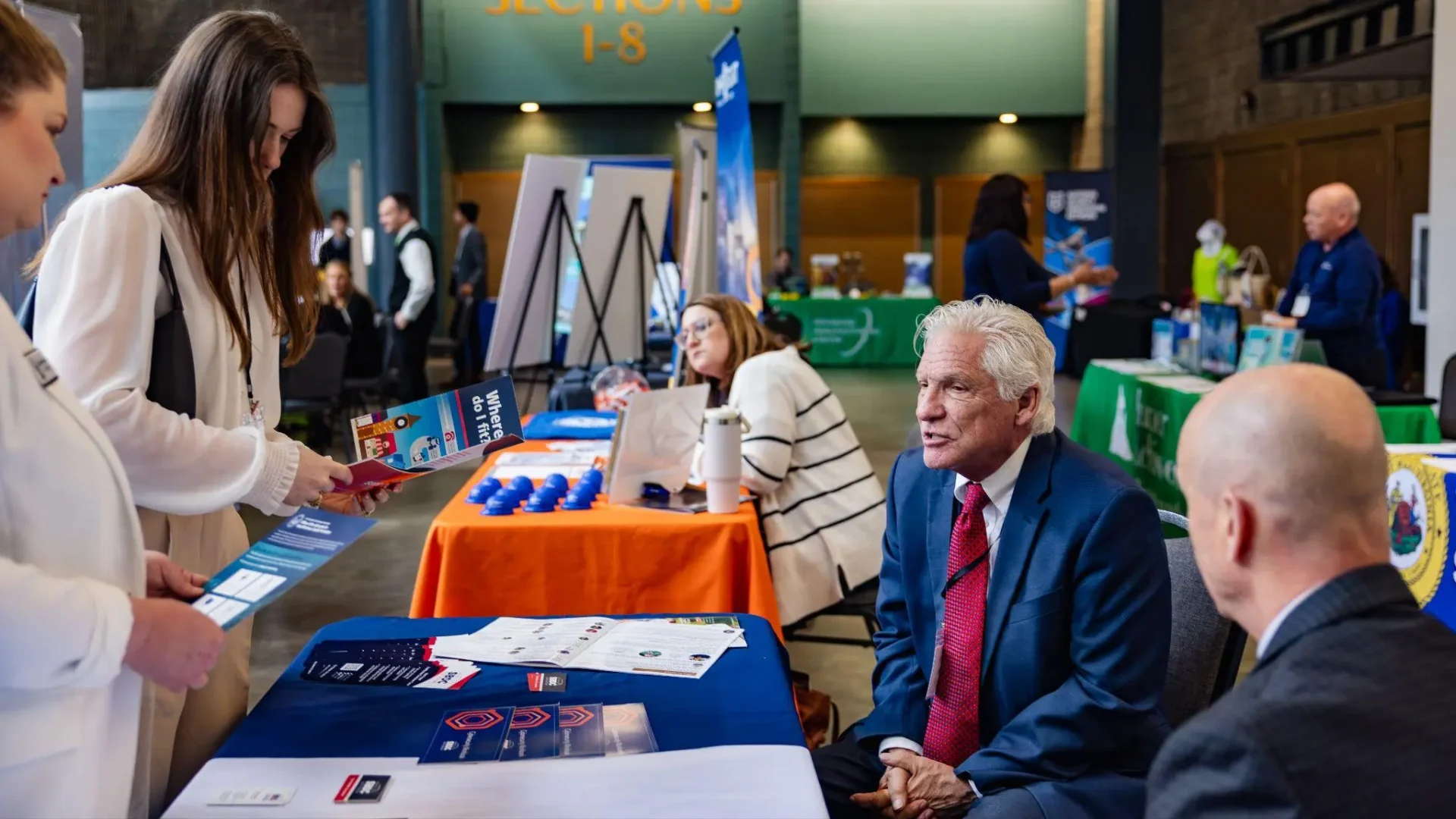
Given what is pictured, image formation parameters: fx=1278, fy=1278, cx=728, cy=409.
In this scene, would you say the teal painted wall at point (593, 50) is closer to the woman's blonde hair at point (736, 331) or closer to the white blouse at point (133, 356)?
the woman's blonde hair at point (736, 331)

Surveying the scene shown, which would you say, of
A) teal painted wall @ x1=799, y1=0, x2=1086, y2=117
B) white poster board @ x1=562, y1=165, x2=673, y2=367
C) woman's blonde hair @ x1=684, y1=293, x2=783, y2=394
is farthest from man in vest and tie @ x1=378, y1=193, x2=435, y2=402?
teal painted wall @ x1=799, y1=0, x2=1086, y2=117

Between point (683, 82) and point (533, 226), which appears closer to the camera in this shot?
point (533, 226)

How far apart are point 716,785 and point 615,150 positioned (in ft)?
48.4

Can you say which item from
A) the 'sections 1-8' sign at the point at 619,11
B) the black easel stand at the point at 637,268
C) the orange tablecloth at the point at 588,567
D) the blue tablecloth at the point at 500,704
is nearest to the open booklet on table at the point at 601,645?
the blue tablecloth at the point at 500,704

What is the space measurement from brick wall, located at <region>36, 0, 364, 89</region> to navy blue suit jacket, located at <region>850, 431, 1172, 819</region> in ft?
50.1

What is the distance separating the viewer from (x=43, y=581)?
1.04 metres

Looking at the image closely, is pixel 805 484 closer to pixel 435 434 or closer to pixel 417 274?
pixel 435 434

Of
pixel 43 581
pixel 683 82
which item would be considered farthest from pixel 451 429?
pixel 683 82

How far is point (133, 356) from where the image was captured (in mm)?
1590

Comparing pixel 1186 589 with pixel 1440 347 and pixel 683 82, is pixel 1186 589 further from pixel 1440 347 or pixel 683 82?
pixel 683 82

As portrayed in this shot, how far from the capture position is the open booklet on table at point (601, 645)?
172 cm

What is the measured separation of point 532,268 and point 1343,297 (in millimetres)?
3567

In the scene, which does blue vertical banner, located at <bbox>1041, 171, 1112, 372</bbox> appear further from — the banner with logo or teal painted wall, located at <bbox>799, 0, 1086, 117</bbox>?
the banner with logo

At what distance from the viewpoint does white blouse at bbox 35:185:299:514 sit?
1551 millimetres
